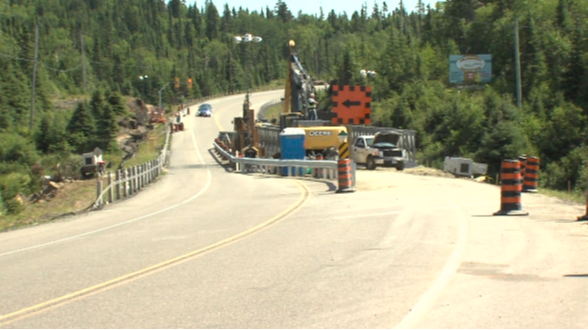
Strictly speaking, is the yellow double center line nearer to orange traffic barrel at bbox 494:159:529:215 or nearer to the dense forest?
orange traffic barrel at bbox 494:159:529:215

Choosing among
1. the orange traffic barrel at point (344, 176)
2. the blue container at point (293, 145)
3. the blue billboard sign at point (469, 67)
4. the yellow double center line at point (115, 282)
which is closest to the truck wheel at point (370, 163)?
the blue container at point (293, 145)

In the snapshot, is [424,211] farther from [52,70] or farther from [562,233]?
[52,70]

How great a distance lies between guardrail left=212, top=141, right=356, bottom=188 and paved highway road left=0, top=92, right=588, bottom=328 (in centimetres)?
945

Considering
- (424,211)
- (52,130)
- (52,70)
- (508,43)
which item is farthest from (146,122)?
(424,211)

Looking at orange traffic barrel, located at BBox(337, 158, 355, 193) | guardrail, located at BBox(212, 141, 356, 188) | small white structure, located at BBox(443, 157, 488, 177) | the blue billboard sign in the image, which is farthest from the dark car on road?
orange traffic barrel, located at BBox(337, 158, 355, 193)

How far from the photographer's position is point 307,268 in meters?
9.95

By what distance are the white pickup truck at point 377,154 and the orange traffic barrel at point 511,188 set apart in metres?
23.3

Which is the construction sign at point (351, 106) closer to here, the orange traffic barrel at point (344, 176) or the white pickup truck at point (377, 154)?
the orange traffic barrel at point (344, 176)

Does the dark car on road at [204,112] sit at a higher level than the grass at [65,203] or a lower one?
higher

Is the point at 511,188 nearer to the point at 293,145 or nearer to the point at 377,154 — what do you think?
the point at 293,145

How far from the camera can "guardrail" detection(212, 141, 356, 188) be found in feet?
98.0

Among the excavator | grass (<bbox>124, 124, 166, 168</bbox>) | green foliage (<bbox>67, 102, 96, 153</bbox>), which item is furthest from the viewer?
green foliage (<bbox>67, 102, 96, 153</bbox>)

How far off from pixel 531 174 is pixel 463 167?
625 inches

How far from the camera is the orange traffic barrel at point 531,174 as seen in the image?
70.9 feet
